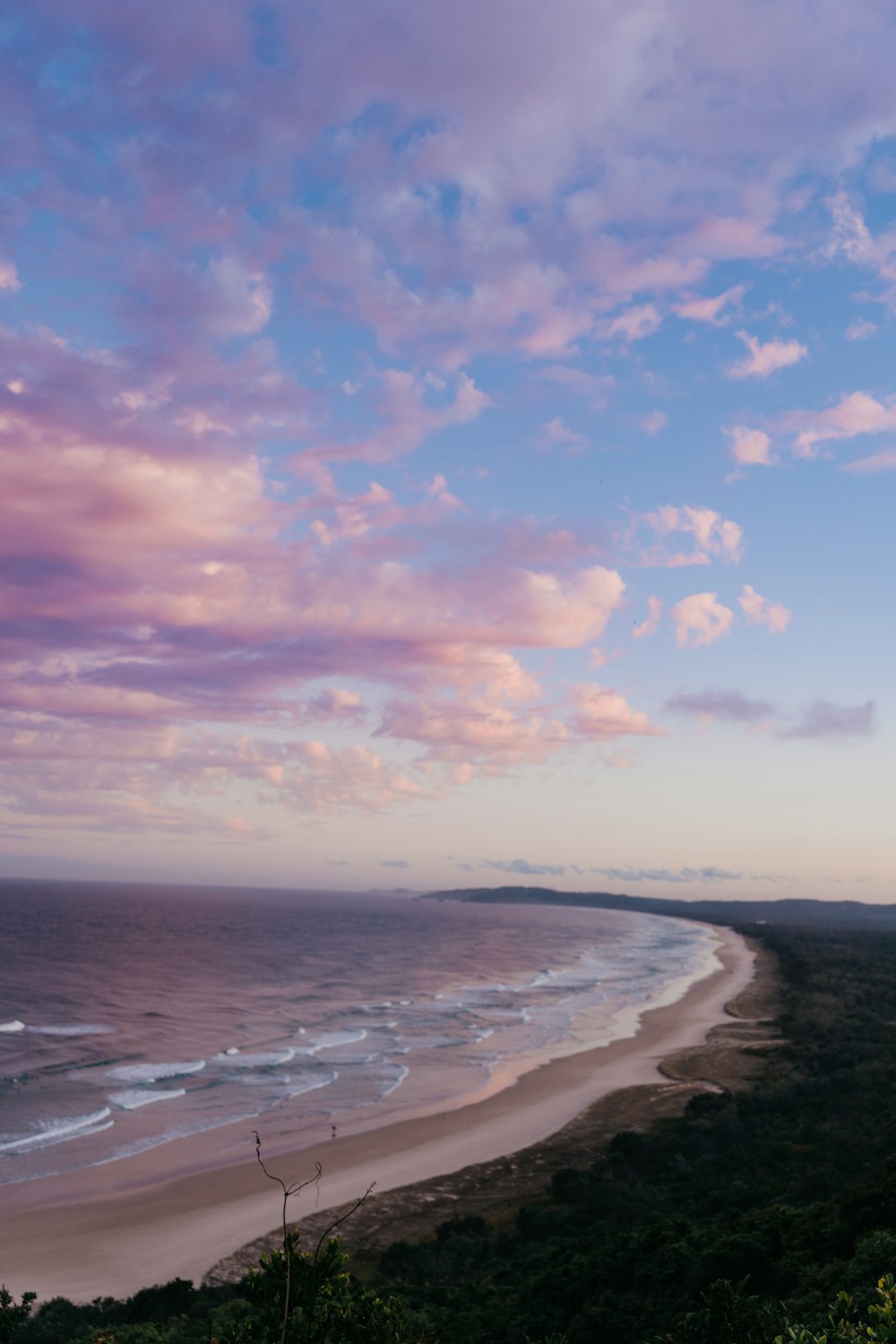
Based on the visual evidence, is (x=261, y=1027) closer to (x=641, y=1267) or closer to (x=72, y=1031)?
(x=72, y=1031)

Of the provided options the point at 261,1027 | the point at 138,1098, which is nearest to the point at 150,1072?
the point at 138,1098

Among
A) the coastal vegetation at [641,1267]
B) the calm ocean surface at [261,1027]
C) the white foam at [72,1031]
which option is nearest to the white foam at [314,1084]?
the calm ocean surface at [261,1027]

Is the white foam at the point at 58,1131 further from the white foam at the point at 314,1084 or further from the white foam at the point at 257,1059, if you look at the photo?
the white foam at the point at 257,1059

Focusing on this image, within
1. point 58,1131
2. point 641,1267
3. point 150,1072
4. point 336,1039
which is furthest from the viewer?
point 336,1039

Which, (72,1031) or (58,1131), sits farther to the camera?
(72,1031)

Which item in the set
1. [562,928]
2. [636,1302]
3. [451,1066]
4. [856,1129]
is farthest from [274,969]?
[562,928]

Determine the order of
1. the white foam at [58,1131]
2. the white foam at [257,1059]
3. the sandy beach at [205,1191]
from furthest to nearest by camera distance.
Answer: the white foam at [257,1059], the white foam at [58,1131], the sandy beach at [205,1191]
